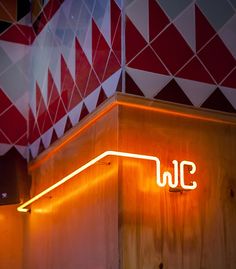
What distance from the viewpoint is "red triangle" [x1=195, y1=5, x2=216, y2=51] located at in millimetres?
2336

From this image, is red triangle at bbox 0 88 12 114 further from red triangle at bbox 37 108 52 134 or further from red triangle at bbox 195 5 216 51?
red triangle at bbox 195 5 216 51

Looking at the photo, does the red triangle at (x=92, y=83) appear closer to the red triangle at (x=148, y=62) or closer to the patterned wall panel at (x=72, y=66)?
the patterned wall panel at (x=72, y=66)

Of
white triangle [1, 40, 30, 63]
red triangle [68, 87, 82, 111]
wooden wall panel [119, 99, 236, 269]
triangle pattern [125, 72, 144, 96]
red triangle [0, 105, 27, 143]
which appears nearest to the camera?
wooden wall panel [119, 99, 236, 269]

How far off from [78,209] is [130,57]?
68 centimetres

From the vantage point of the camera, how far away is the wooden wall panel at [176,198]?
191cm

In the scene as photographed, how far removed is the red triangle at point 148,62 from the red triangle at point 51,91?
2.61ft

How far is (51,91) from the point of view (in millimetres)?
2916

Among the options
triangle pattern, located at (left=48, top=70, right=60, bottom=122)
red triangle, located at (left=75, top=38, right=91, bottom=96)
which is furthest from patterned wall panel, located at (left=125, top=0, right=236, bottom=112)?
triangle pattern, located at (left=48, top=70, right=60, bottom=122)

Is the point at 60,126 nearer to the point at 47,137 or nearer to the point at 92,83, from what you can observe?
the point at 47,137

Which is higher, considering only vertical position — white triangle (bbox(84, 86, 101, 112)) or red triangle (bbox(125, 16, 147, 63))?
red triangle (bbox(125, 16, 147, 63))

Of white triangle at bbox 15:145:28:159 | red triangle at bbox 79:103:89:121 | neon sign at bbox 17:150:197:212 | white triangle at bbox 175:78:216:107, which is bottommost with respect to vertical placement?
neon sign at bbox 17:150:197:212

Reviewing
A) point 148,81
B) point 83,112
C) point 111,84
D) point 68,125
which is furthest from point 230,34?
point 68,125

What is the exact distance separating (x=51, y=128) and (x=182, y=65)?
908mm

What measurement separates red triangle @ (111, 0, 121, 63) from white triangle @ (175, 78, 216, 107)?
0.28 m
